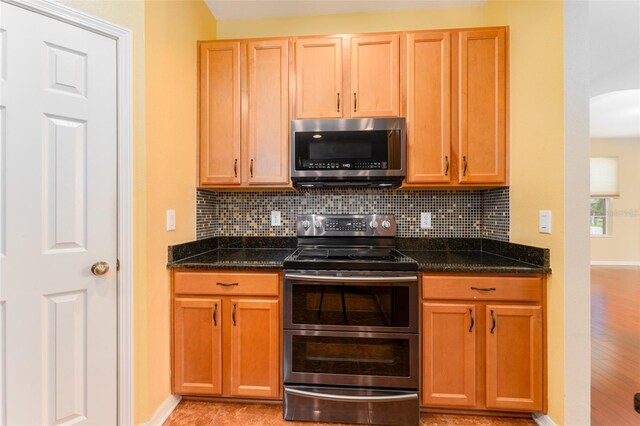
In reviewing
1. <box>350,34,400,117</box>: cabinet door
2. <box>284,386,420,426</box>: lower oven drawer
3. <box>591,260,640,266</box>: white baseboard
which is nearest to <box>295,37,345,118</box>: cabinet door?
<box>350,34,400,117</box>: cabinet door

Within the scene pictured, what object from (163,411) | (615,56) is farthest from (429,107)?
(163,411)

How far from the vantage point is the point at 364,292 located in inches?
63.9

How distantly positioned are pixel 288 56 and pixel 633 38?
9.23 feet

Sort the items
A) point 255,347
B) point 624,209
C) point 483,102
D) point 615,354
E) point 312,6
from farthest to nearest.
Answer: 1. point 624,209
2. point 615,354
3. point 312,6
4. point 483,102
5. point 255,347

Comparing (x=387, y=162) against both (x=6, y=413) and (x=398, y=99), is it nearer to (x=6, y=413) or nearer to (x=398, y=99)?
(x=398, y=99)

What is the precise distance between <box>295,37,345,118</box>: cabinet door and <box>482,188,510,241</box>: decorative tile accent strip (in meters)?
1.25

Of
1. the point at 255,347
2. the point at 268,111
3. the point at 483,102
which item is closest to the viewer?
the point at 255,347

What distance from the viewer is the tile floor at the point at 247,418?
1613mm

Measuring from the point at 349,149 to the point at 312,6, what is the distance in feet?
3.91

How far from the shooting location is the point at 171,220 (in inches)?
68.0

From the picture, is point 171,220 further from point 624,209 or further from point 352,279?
point 624,209

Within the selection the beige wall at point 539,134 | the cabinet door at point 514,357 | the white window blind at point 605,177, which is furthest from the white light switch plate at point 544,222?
the white window blind at point 605,177

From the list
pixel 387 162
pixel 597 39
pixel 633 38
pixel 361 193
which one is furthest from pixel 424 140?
pixel 633 38

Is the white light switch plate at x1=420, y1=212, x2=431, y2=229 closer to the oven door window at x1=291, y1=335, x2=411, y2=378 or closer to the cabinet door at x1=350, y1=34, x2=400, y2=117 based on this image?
the cabinet door at x1=350, y1=34, x2=400, y2=117
